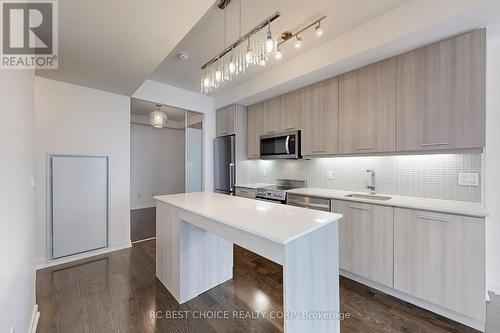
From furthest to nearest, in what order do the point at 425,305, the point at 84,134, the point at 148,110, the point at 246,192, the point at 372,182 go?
the point at 148,110 → the point at 246,192 → the point at 84,134 → the point at 372,182 → the point at 425,305

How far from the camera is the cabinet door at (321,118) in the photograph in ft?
9.07

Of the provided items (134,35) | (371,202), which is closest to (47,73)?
(134,35)

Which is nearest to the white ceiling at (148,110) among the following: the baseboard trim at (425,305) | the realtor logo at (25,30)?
the realtor logo at (25,30)

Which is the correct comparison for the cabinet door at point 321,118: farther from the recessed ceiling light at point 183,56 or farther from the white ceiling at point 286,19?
the recessed ceiling light at point 183,56

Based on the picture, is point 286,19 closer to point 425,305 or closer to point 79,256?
point 425,305

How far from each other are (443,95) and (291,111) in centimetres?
180

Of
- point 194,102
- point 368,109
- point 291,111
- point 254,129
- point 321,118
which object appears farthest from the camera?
point 194,102

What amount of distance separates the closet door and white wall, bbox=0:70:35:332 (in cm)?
147

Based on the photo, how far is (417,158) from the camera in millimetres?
2357

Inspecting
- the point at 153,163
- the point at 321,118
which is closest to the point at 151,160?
the point at 153,163

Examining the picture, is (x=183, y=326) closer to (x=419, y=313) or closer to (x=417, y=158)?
(x=419, y=313)

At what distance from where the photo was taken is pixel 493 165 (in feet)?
6.92

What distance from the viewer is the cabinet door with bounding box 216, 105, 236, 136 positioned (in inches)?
160

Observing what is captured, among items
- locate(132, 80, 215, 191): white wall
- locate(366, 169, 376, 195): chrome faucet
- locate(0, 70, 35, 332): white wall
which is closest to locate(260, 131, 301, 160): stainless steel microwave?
locate(366, 169, 376, 195): chrome faucet
